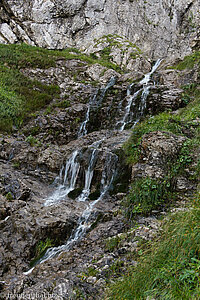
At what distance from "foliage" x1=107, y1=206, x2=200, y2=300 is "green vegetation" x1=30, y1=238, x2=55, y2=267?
2.67m

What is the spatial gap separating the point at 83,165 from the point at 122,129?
334 cm

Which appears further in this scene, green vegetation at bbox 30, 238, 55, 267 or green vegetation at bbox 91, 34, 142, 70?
green vegetation at bbox 91, 34, 142, 70

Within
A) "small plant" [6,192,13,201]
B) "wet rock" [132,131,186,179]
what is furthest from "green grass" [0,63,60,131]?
"wet rock" [132,131,186,179]

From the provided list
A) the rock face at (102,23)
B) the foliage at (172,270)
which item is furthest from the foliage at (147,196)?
the rock face at (102,23)

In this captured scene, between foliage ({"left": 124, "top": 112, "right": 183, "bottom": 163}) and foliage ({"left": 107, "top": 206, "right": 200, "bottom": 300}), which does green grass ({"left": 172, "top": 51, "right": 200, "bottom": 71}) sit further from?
foliage ({"left": 107, "top": 206, "right": 200, "bottom": 300})

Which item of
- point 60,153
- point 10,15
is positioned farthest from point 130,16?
point 60,153

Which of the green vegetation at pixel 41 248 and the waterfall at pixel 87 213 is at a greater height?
the waterfall at pixel 87 213

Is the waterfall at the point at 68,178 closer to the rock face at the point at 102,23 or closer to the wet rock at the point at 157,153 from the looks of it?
the wet rock at the point at 157,153

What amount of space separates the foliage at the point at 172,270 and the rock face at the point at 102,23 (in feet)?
62.8

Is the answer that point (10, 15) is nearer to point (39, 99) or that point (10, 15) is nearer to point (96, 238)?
point (39, 99)

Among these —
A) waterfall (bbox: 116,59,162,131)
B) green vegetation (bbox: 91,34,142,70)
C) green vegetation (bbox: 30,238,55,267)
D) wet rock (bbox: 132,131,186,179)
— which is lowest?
green vegetation (bbox: 30,238,55,267)

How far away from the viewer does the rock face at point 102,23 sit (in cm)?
1780

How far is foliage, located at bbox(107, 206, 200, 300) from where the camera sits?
67.1 inches

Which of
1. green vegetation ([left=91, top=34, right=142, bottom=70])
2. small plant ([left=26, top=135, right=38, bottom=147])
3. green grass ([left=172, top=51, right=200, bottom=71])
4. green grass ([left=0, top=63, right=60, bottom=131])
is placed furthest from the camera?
green vegetation ([left=91, top=34, right=142, bottom=70])
